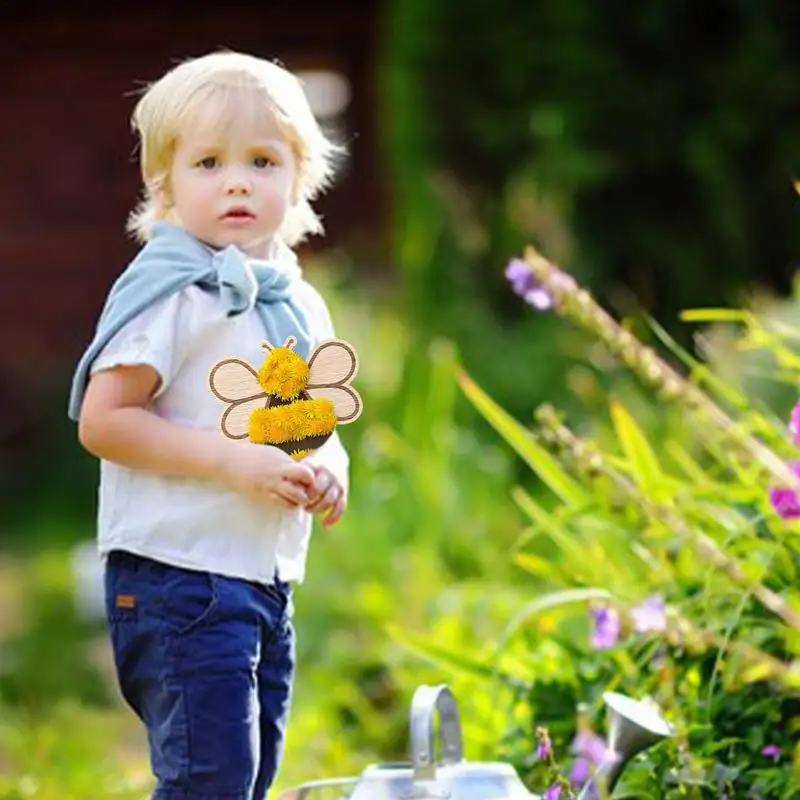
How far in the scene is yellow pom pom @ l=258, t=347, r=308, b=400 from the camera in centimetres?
235

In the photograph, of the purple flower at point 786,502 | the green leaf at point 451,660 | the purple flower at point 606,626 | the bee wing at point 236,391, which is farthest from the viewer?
the green leaf at point 451,660

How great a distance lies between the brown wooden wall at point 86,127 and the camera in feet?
37.4

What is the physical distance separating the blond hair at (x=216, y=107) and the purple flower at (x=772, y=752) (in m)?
1.11

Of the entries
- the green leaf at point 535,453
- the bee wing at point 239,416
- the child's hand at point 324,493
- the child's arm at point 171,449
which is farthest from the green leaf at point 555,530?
the bee wing at point 239,416

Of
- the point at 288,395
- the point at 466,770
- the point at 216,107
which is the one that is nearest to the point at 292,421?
the point at 288,395

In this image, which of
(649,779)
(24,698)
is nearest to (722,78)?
(24,698)

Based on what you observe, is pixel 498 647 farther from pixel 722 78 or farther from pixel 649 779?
pixel 722 78

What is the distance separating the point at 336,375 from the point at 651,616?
2.55 feet

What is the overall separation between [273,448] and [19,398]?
923cm

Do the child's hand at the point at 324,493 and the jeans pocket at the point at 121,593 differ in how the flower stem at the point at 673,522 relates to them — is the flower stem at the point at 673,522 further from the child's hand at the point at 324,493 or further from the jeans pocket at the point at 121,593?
the jeans pocket at the point at 121,593

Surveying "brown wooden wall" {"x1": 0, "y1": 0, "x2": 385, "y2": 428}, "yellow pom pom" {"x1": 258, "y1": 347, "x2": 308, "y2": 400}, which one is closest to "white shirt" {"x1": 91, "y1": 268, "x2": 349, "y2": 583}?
"yellow pom pom" {"x1": 258, "y1": 347, "x2": 308, "y2": 400}

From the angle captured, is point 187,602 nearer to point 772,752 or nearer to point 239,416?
point 239,416

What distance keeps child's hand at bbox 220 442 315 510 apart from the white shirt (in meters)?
0.07

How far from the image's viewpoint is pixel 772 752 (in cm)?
286
